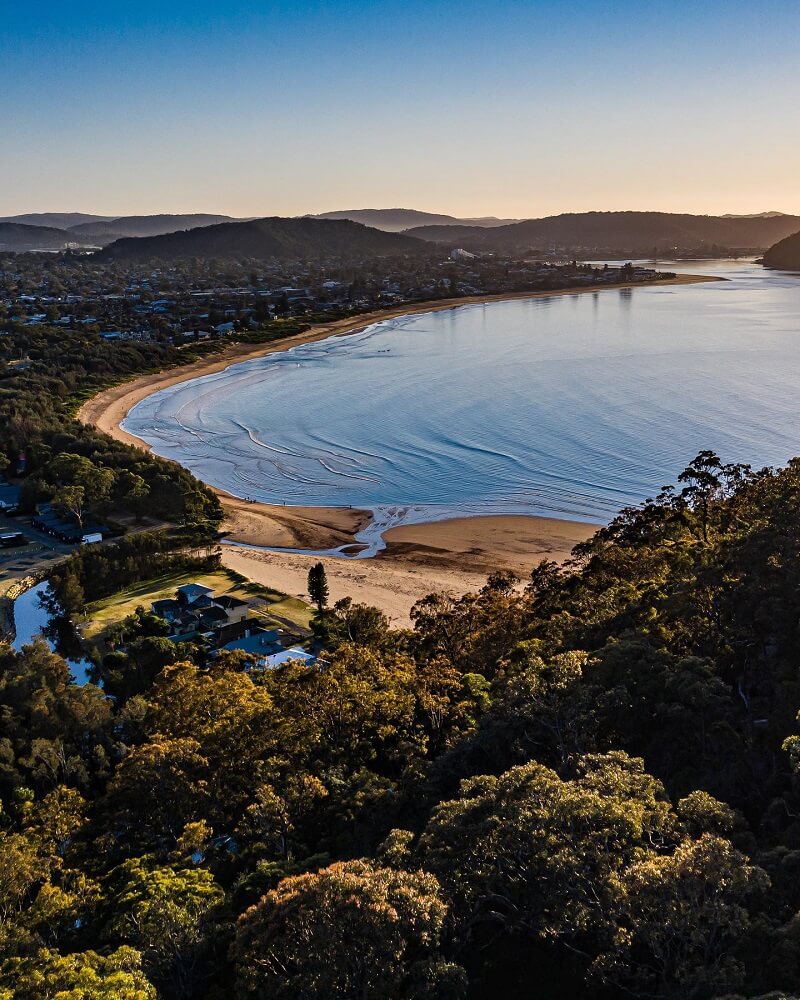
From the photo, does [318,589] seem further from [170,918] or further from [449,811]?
[449,811]

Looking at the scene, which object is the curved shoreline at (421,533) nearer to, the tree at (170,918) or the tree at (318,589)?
the tree at (318,589)

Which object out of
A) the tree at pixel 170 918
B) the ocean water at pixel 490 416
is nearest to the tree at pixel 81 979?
the tree at pixel 170 918

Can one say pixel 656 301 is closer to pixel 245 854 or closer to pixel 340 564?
pixel 340 564

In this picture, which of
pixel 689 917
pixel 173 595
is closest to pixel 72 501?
pixel 173 595

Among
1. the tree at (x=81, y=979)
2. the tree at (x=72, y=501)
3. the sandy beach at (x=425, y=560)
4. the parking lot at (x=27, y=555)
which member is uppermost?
the tree at (x=81, y=979)

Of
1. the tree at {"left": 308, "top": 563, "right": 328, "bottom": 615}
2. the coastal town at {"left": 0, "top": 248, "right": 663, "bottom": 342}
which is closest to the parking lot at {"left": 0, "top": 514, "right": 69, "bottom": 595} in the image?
the tree at {"left": 308, "top": 563, "right": 328, "bottom": 615}

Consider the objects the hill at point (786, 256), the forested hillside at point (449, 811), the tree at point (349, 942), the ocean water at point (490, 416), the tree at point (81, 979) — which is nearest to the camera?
the tree at point (349, 942)

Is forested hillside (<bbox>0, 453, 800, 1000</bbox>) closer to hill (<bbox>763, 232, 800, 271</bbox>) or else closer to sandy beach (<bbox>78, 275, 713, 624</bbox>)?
sandy beach (<bbox>78, 275, 713, 624</bbox>)
